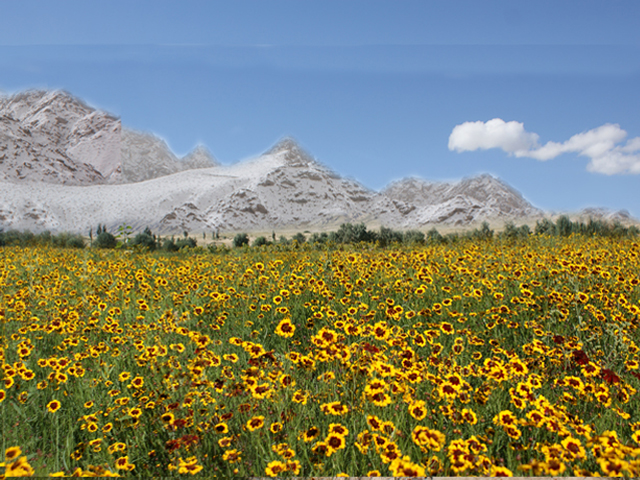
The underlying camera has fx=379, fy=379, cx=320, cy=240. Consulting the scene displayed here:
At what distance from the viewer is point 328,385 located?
2.94 meters

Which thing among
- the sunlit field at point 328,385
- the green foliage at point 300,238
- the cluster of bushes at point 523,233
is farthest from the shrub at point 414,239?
the sunlit field at point 328,385

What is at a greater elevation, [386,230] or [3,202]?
[3,202]

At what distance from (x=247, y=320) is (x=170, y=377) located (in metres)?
1.94

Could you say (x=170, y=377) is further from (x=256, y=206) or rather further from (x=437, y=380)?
(x=256, y=206)

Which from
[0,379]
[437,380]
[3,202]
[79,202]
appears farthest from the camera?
[79,202]

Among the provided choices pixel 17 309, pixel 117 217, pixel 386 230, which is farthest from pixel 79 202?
pixel 17 309

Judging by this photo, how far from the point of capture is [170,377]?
9.03ft

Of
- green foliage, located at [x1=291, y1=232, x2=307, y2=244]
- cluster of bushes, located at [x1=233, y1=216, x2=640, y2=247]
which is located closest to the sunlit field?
cluster of bushes, located at [x1=233, y1=216, x2=640, y2=247]

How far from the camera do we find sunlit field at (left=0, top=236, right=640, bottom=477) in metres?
2.15

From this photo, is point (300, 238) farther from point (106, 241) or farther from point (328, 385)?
point (328, 385)

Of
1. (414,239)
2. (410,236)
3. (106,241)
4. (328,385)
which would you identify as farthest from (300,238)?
(328,385)

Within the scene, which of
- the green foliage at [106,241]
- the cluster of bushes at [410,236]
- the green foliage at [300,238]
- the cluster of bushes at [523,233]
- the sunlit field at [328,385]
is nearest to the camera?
the sunlit field at [328,385]

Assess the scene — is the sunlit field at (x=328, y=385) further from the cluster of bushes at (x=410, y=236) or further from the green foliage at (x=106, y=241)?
the green foliage at (x=106, y=241)

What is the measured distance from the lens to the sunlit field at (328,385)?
2148mm
